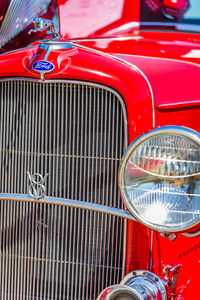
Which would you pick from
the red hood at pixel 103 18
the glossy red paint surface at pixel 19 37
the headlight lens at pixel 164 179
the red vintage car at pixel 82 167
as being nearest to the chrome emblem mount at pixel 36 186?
the red vintage car at pixel 82 167

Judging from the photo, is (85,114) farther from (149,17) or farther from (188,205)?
(149,17)

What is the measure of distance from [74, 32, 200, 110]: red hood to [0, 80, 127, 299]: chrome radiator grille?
196mm

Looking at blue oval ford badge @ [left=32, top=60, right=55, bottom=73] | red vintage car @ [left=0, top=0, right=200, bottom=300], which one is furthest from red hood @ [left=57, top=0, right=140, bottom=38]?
blue oval ford badge @ [left=32, top=60, right=55, bottom=73]

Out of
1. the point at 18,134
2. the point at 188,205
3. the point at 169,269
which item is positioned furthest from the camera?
the point at 18,134

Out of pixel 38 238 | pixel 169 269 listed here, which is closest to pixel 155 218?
pixel 169 269

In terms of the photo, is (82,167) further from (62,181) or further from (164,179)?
(164,179)

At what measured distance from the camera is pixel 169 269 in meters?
1.97

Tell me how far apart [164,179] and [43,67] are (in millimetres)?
747

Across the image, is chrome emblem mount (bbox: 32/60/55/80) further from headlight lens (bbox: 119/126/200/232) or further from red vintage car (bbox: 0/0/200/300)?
headlight lens (bbox: 119/126/200/232)

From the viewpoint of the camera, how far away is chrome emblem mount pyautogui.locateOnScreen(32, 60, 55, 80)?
2.08 meters

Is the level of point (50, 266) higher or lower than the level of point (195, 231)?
lower

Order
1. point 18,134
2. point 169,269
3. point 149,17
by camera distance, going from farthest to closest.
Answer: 1. point 149,17
2. point 18,134
3. point 169,269

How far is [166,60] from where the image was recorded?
7.32ft

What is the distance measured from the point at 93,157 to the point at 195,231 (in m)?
0.55
